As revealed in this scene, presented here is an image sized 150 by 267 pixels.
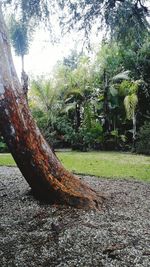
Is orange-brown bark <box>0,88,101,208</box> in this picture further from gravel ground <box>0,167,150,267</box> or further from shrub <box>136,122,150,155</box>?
shrub <box>136,122,150,155</box>

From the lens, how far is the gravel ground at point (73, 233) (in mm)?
3303

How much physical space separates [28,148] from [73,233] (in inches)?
50.6

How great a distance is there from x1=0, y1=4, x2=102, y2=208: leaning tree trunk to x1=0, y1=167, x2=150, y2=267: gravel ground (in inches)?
7.9

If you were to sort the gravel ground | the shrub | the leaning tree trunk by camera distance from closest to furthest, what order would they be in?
the gravel ground < the leaning tree trunk < the shrub

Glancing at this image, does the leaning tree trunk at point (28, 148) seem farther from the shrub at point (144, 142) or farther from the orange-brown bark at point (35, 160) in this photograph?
the shrub at point (144, 142)

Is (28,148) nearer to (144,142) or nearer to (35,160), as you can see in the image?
(35,160)

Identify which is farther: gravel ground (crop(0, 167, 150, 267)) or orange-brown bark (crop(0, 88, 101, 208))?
orange-brown bark (crop(0, 88, 101, 208))

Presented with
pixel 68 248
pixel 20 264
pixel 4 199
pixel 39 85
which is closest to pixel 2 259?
pixel 20 264

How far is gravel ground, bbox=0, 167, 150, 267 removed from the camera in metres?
3.30

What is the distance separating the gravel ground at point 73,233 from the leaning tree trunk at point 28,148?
0.66 ft

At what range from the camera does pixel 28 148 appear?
4539 mm

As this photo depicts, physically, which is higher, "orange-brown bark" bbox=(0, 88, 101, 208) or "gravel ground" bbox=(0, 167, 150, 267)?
"orange-brown bark" bbox=(0, 88, 101, 208)

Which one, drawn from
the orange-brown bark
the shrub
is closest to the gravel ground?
the orange-brown bark

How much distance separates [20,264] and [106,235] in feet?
3.59
